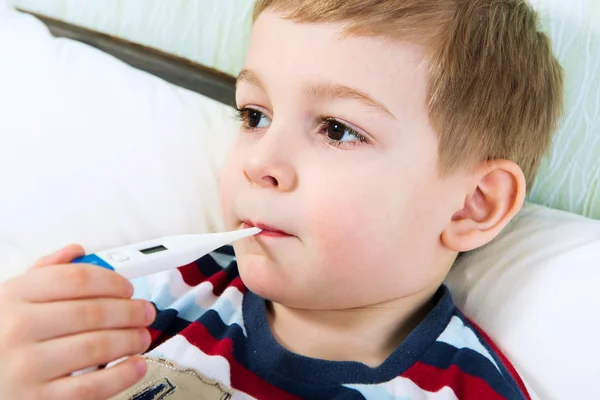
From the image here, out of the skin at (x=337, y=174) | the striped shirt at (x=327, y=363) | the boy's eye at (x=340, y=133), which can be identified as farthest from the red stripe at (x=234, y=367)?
the boy's eye at (x=340, y=133)

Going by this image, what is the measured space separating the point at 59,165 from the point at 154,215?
18cm

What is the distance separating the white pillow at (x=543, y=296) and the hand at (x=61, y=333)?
548mm

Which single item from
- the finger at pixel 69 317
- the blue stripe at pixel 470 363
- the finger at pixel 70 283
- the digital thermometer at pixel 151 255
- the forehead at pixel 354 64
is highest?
the forehead at pixel 354 64

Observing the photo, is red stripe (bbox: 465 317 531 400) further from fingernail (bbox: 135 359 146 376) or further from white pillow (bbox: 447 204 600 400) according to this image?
fingernail (bbox: 135 359 146 376)

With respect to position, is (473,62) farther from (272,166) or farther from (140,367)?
(140,367)

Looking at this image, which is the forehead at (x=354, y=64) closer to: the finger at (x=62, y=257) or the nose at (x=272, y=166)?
the nose at (x=272, y=166)

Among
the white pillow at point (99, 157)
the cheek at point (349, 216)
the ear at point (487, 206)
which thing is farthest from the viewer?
the white pillow at point (99, 157)

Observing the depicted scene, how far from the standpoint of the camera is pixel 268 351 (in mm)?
835

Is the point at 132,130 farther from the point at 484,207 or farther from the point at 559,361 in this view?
the point at 559,361

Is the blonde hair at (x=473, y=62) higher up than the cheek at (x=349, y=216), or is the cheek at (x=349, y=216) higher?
the blonde hair at (x=473, y=62)

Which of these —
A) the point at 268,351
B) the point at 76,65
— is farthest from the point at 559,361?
the point at 76,65

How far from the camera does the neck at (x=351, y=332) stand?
0.85m

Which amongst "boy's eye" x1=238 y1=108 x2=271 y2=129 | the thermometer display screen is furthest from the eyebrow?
the thermometer display screen

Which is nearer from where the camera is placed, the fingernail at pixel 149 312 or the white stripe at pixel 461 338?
the fingernail at pixel 149 312
